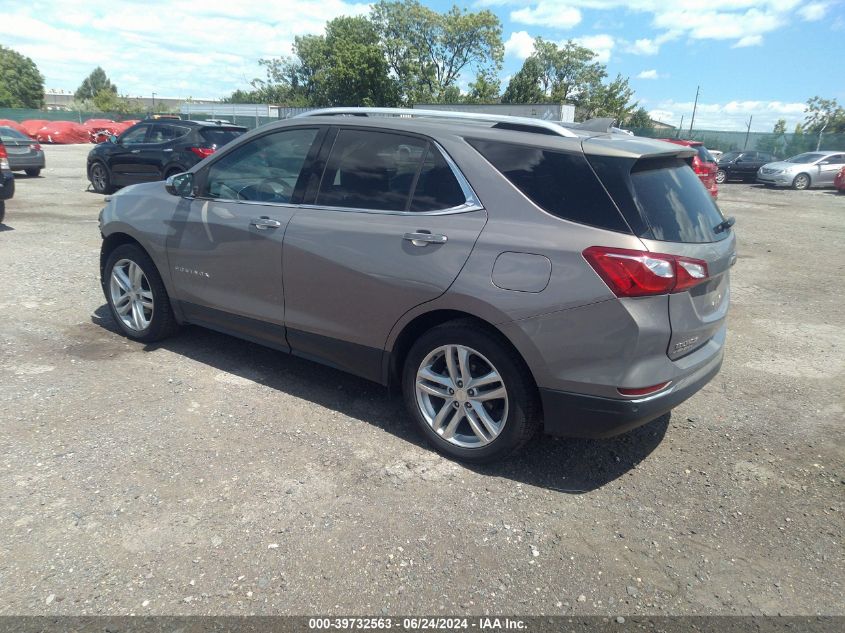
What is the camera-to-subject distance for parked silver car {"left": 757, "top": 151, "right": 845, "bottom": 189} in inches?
977

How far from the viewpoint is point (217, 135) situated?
13.1 metres

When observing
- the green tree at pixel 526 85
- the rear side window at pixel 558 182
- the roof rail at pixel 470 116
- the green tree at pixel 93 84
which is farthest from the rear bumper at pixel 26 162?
the green tree at pixel 93 84

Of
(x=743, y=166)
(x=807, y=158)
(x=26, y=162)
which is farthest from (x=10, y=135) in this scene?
(x=807, y=158)

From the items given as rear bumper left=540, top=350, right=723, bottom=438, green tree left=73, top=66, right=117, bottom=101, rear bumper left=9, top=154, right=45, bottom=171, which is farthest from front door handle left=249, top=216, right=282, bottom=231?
green tree left=73, top=66, right=117, bottom=101

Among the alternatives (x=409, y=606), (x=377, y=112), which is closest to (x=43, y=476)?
(x=409, y=606)

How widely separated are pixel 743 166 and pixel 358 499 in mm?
28687

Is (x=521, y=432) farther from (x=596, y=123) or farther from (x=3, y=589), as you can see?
(x=3, y=589)

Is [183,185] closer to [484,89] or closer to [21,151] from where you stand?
[21,151]

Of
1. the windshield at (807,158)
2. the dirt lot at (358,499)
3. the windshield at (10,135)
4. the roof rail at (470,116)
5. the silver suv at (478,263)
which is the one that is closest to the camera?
the dirt lot at (358,499)

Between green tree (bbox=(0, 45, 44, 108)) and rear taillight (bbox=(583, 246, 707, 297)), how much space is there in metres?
102

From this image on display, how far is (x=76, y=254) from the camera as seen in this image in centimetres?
832

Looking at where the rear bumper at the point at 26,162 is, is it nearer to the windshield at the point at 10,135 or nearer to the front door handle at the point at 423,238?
the windshield at the point at 10,135

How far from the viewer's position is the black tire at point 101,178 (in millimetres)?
14156

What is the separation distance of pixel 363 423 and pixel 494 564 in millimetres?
1464
